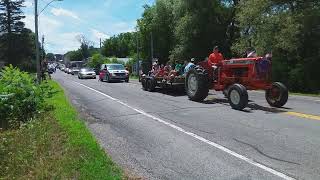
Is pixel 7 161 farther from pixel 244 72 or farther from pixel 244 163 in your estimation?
pixel 244 72

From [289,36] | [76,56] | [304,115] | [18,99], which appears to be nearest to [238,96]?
[304,115]

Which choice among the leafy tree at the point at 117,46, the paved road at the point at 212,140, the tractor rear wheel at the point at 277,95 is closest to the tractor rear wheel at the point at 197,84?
the paved road at the point at 212,140

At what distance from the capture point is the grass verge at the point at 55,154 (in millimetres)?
8320

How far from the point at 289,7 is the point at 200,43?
635 inches

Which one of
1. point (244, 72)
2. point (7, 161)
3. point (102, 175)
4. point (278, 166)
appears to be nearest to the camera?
point (102, 175)

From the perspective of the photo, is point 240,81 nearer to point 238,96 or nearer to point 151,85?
point 238,96

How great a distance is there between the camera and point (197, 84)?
2031cm

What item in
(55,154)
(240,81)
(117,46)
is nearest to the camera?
(55,154)

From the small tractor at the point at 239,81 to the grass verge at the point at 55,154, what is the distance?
5817 millimetres

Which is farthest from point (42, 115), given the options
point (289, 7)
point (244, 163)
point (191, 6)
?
point (191, 6)

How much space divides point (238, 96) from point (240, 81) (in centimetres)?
145

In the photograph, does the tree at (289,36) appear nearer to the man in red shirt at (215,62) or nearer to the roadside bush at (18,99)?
the man in red shirt at (215,62)

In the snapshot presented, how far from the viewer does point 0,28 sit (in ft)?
349

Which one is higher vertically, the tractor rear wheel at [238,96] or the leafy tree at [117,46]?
the leafy tree at [117,46]
